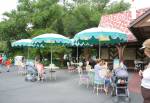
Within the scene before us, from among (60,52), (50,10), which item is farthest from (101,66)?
(50,10)

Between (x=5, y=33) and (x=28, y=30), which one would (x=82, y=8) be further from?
(x=5, y=33)

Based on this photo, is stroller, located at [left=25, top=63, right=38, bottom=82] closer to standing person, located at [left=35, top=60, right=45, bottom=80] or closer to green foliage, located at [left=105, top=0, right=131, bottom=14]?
standing person, located at [left=35, top=60, right=45, bottom=80]

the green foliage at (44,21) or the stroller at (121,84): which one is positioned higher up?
the green foliage at (44,21)

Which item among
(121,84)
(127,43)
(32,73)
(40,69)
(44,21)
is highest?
(44,21)

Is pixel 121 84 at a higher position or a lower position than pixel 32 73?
lower

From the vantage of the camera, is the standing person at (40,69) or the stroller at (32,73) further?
the stroller at (32,73)

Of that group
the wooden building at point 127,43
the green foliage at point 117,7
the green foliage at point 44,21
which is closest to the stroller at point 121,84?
the wooden building at point 127,43

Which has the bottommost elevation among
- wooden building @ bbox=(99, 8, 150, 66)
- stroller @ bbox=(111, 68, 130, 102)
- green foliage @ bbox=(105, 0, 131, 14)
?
stroller @ bbox=(111, 68, 130, 102)

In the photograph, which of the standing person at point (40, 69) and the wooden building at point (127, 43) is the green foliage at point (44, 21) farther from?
the standing person at point (40, 69)

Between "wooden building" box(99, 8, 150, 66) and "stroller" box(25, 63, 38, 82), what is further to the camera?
"wooden building" box(99, 8, 150, 66)

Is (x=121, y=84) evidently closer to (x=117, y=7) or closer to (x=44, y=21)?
(x=44, y=21)

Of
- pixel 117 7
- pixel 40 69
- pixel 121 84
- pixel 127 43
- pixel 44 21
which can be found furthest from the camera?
pixel 117 7

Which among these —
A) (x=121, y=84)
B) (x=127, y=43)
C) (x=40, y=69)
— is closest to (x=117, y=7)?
(x=127, y=43)

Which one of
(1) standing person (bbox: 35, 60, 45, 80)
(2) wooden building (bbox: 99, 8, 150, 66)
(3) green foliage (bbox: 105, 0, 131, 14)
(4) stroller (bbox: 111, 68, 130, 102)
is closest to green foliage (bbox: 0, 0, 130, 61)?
(2) wooden building (bbox: 99, 8, 150, 66)
